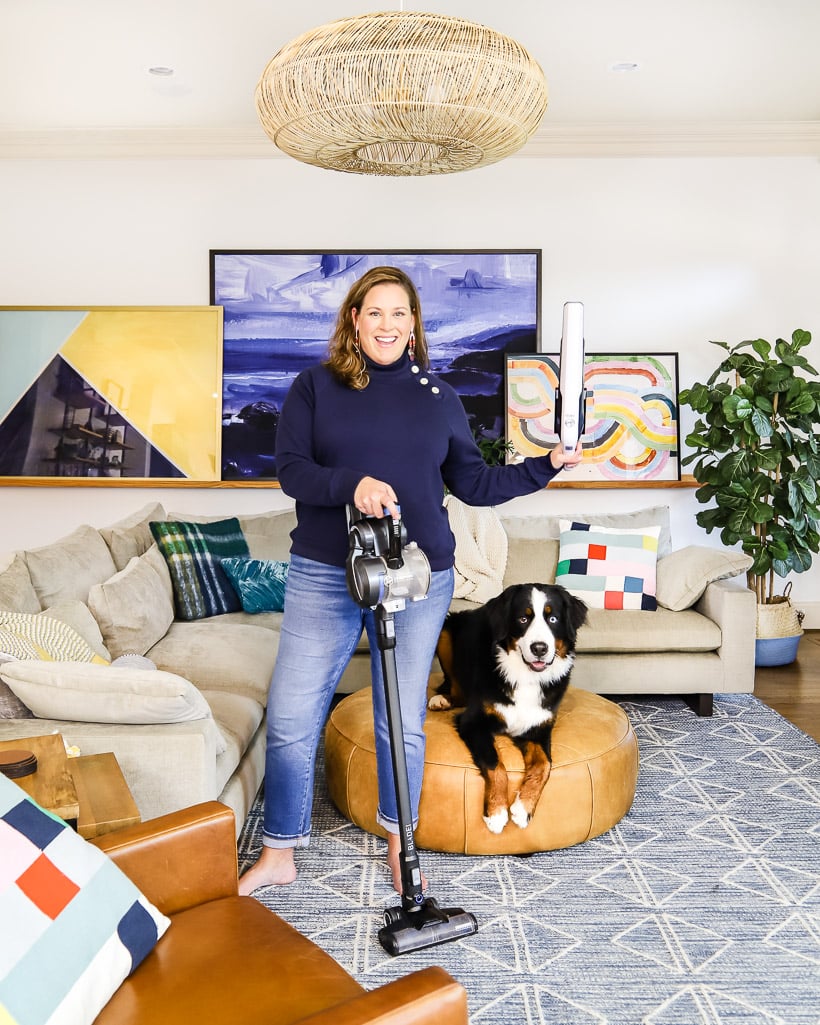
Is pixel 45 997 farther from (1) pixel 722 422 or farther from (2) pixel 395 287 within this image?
(1) pixel 722 422

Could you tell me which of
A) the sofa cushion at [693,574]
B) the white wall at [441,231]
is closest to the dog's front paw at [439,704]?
the sofa cushion at [693,574]

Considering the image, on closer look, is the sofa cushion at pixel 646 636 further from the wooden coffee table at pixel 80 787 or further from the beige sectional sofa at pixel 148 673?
the wooden coffee table at pixel 80 787

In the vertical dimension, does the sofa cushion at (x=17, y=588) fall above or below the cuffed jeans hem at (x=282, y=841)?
above

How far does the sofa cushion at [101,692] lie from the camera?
1.99 meters

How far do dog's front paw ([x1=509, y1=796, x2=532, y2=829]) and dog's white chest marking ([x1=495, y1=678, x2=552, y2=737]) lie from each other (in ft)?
0.66

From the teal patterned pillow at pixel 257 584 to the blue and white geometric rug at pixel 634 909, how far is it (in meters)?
1.06

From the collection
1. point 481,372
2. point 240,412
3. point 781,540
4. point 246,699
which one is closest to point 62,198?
point 240,412

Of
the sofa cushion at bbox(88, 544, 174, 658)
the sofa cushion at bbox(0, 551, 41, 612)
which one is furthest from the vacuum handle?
the sofa cushion at bbox(88, 544, 174, 658)

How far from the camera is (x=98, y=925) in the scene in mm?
1177

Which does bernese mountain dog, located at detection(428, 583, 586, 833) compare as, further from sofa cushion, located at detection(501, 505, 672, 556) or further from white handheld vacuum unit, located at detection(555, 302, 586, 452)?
sofa cushion, located at detection(501, 505, 672, 556)

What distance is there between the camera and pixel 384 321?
2102 millimetres

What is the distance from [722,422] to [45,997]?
13.2 feet

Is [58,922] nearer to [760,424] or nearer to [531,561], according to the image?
[531,561]

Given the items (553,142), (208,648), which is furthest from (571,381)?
(553,142)
